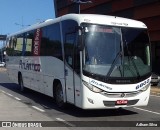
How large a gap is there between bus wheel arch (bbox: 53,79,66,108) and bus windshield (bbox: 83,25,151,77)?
2406 millimetres

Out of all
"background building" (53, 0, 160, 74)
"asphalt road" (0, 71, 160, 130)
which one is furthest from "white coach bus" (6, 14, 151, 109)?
"background building" (53, 0, 160, 74)

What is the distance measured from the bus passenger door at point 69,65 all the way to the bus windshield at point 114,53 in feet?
2.80

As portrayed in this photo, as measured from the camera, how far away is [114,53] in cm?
1303

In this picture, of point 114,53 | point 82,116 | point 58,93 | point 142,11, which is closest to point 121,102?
point 82,116

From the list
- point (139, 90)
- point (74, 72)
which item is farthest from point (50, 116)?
point (139, 90)

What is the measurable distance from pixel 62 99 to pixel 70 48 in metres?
1.98

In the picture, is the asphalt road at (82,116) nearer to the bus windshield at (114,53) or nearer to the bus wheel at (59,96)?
the bus wheel at (59,96)

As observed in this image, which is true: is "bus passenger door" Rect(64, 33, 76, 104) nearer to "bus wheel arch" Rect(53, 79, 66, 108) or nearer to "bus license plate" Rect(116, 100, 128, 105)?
"bus wheel arch" Rect(53, 79, 66, 108)

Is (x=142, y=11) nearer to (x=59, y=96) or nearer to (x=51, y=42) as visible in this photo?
(x=51, y=42)

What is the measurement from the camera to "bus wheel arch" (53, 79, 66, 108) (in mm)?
14708

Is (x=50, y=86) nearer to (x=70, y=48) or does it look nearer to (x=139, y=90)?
(x=70, y=48)

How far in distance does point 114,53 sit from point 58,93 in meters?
3.08

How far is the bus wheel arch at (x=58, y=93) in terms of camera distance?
14.7 metres

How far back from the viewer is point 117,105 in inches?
502
